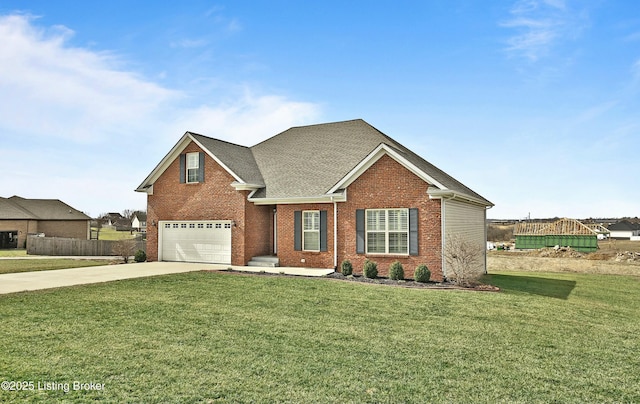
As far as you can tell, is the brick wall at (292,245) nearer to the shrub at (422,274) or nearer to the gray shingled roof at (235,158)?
the gray shingled roof at (235,158)

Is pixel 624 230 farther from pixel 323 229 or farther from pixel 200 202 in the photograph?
pixel 200 202

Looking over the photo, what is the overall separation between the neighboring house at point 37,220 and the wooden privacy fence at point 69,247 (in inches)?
365

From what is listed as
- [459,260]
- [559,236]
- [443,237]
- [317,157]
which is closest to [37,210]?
[317,157]

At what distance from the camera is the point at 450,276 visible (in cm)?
1556

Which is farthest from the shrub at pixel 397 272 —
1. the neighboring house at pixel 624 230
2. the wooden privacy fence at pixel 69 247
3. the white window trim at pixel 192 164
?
the neighboring house at pixel 624 230

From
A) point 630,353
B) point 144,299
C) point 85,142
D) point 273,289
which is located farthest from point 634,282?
point 85,142

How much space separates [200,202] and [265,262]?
4.67m

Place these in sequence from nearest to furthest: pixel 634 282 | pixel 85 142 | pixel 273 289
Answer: pixel 273 289, pixel 634 282, pixel 85 142

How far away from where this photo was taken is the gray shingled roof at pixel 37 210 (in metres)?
42.3

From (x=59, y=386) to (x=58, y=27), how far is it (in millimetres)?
13135

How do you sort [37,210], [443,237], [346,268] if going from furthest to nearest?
[37,210], [346,268], [443,237]

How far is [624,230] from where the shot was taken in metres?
93.8

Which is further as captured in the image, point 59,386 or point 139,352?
point 139,352

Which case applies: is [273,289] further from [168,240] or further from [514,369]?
[168,240]
